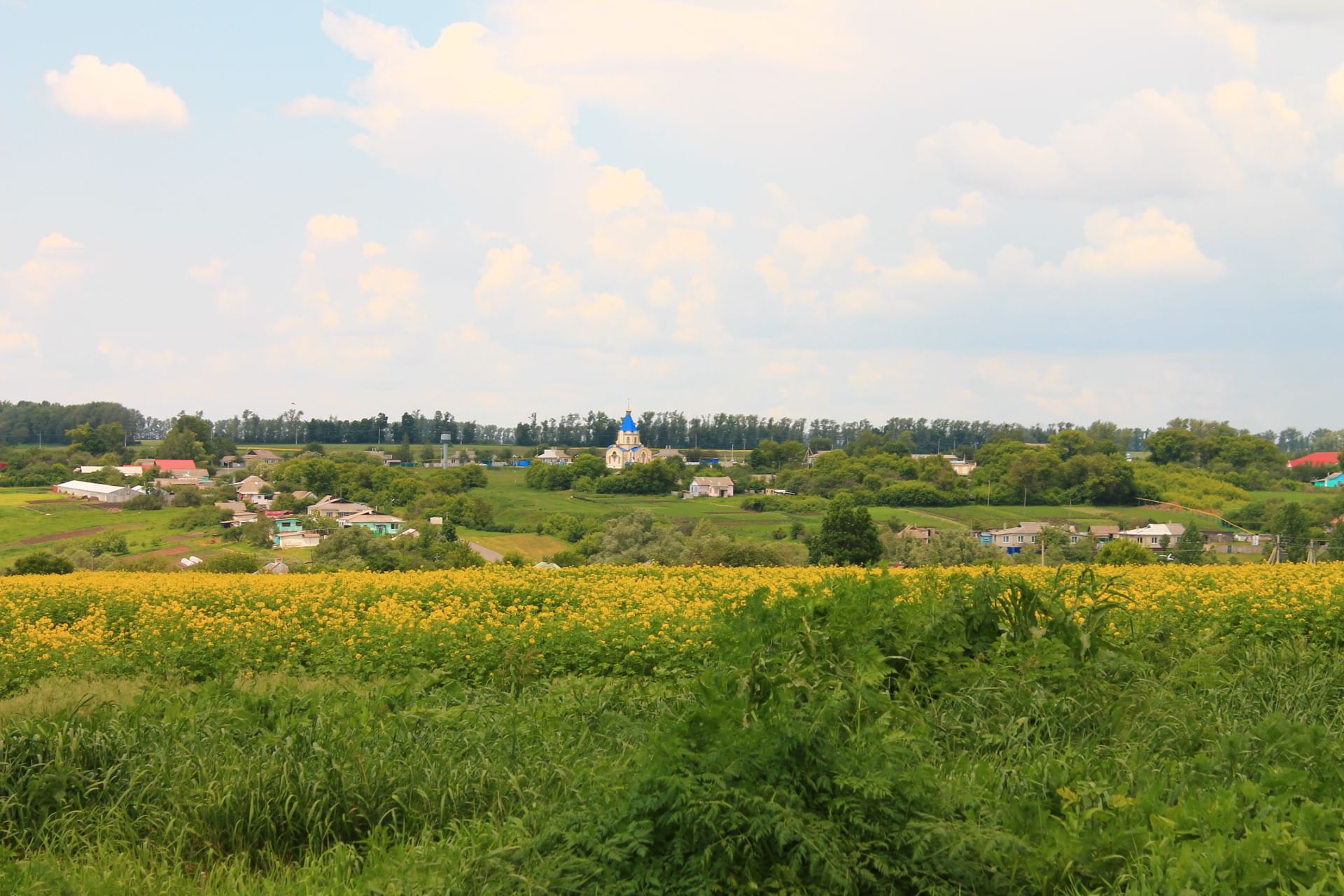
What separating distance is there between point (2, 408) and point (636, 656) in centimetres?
12344

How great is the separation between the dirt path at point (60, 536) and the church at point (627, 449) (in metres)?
56.2

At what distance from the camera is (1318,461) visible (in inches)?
3009

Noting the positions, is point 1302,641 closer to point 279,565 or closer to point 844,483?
point 279,565

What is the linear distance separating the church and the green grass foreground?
96623mm

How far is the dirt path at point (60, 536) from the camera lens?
1890 inches

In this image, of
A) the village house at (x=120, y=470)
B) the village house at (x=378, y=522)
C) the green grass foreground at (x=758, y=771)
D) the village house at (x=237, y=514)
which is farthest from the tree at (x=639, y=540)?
the village house at (x=120, y=470)

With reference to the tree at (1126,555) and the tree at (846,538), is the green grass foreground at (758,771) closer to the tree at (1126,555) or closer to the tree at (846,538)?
the tree at (1126,555)

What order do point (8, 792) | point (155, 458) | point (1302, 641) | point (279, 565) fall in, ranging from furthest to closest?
point (155, 458) < point (279, 565) < point (1302, 641) < point (8, 792)

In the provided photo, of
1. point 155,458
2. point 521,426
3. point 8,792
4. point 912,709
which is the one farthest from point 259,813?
point 521,426

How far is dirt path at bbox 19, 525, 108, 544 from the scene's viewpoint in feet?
157

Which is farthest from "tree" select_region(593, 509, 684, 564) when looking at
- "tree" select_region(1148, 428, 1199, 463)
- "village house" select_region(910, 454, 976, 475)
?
"tree" select_region(1148, 428, 1199, 463)

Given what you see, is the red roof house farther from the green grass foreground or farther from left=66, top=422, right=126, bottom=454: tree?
the green grass foreground

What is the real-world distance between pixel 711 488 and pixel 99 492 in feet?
141

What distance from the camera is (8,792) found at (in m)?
5.09
